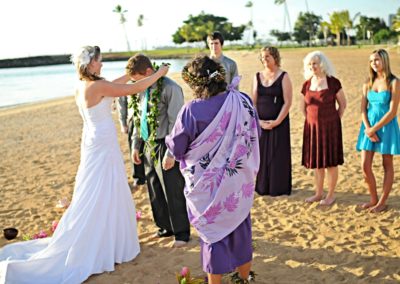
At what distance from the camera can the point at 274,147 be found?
6.66 metres

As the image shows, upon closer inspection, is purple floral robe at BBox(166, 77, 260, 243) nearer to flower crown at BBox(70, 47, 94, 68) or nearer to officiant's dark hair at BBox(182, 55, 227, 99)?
officiant's dark hair at BBox(182, 55, 227, 99)

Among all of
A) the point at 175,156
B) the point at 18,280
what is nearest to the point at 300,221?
the point at 175,156

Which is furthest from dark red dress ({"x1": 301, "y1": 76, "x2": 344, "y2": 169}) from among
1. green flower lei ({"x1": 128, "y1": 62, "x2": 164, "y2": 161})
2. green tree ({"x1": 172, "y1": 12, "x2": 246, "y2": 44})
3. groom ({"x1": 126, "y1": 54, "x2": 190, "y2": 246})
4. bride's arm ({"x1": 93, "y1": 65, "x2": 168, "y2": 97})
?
green tree ({"x1": 172, "y1": 12, "x2": 246, "y2": 44})

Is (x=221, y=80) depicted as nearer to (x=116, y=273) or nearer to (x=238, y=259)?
(x=238, y=259)

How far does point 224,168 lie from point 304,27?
403 feet

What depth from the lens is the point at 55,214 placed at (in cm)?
678

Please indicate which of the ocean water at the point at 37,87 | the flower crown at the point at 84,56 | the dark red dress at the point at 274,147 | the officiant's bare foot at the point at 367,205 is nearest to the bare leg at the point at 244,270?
the flower crown at the point at 84,56

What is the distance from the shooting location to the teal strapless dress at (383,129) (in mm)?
5621

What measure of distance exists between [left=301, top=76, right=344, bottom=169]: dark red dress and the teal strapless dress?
19.9 inches

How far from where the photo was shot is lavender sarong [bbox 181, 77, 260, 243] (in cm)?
368

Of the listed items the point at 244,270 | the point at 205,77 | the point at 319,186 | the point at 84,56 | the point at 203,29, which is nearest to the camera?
the point at 205,77

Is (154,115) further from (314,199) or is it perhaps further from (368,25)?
(368,25)

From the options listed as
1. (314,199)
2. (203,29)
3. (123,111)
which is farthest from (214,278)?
(203,29)

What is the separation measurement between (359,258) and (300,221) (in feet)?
3.88
